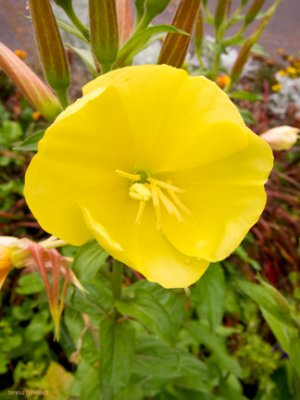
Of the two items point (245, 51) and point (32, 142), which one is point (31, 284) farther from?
point (245, 51)

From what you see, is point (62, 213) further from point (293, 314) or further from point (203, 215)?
point (293, 314)

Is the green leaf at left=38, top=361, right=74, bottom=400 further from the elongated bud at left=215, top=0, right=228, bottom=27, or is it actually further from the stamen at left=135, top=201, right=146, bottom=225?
the elongated bud at left=215, top=0, right=228, bottom=27

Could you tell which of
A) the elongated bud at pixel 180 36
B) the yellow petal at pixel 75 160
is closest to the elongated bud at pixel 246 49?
the elongated bud at pixel 180 36

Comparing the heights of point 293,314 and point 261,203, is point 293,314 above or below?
below

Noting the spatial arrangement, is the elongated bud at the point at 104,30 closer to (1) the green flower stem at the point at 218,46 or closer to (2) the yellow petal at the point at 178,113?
(2) the yellow petal at the point at 178,113

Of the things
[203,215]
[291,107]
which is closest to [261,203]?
[203,215]

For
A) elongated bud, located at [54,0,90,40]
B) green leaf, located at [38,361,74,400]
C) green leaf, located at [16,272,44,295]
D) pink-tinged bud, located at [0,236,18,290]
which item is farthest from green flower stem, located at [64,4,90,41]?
green leaf, located at [38,361,74,400]
